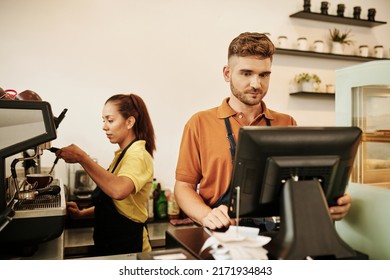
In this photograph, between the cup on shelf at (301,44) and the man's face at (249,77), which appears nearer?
the man's face at (249,77)

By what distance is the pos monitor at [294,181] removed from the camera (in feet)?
3.14

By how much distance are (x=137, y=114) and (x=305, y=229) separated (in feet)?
3.83

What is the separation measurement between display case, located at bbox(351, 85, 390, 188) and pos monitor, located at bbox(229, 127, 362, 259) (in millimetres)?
430

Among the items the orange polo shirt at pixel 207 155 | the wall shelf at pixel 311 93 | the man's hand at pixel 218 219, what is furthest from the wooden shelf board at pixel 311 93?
the man's hand at pixel 218 219

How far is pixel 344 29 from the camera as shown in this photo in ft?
9.43

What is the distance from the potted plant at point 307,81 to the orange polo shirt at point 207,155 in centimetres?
109

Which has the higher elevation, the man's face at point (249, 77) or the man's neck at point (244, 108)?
the man's face at point (249, 77)

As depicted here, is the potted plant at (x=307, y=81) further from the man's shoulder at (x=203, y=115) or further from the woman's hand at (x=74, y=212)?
the woman's hand at (x=74, y=212)

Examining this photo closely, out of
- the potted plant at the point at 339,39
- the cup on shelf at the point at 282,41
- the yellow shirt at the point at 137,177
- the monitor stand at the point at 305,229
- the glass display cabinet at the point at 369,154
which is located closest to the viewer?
the monitor stand at the point at 305,229

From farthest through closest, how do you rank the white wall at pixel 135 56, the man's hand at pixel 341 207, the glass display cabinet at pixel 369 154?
the white wall at pixel 135 56 < the glass display cabinet at pixel 369 154 < the man's hand at pixel 341 207

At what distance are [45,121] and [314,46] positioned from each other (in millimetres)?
2196

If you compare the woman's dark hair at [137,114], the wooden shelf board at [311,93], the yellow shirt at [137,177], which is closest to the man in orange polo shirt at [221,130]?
the yellow shirt at [137,177]

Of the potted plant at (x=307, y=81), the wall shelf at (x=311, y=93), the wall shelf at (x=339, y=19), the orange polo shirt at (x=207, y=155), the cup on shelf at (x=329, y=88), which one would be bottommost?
the orange polo shirt at (x=207, y=155)
